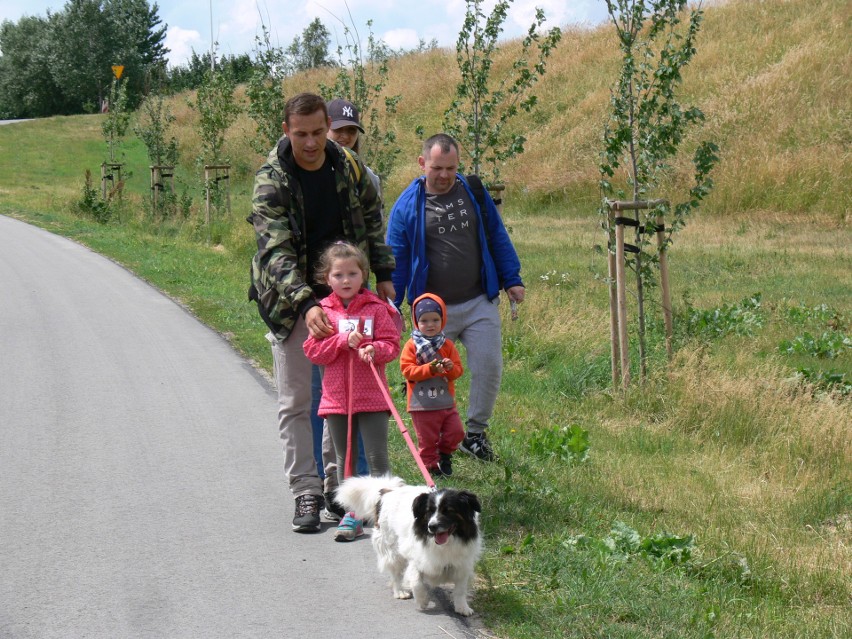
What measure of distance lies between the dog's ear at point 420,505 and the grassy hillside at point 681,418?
588 mm

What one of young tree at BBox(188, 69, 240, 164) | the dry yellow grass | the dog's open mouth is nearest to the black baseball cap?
the dog's open mouth

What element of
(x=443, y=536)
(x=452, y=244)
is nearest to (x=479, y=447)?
(x=452, y=244)

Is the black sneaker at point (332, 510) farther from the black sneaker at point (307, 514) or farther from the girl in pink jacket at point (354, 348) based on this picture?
the girl in pink jacket at point (354, 348)

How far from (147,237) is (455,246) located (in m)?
18.0

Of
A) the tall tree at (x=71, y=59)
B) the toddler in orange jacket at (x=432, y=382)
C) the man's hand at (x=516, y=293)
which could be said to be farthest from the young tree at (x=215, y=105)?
the tall tree at (x=71, y=59)

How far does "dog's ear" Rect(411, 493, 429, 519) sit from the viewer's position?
15.7 ft

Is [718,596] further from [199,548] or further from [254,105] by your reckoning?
[254,105]

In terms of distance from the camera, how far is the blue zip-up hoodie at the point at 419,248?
24.0ft

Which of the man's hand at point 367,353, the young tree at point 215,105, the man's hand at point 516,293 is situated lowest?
the man's hand at point 367,353

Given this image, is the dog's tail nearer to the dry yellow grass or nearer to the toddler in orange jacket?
the toddler in orange jacket

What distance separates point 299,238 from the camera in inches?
239

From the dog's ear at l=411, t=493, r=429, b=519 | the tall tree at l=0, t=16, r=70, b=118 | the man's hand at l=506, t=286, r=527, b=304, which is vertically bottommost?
the dog's ear at l=411, t=493, r=429, b=519

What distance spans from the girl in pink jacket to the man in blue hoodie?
1.35 m

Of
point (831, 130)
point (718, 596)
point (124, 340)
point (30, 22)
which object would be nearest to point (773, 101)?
point (831, 130)
